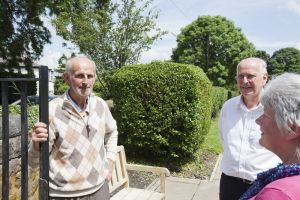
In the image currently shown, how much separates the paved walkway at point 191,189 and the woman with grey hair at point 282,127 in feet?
16.2

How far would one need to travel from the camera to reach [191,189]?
6820 mm

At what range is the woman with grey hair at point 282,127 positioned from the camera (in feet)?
4.79

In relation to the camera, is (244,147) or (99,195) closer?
(99,195)

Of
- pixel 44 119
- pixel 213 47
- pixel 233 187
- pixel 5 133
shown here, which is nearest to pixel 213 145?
pixel 233 187

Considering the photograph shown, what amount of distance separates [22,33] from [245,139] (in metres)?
20.3

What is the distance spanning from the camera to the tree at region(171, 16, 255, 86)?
4256cm

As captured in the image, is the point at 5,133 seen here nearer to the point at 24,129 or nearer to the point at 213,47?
the point at 24,129

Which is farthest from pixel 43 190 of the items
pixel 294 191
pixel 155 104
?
pixel 155 104

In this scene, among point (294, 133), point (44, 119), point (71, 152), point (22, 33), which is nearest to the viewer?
point (294, 133)

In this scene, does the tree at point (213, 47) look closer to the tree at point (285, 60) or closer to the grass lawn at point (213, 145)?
the tree at point (285, 60)

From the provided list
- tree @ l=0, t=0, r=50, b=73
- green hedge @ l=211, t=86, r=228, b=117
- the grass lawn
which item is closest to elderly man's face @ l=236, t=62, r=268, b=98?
the grass lawn

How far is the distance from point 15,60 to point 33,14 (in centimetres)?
282

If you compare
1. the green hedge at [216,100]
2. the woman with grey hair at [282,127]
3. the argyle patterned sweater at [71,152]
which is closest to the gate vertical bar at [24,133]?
the argyle patterned sweater at [71,152]

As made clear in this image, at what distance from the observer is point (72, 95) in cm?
298
